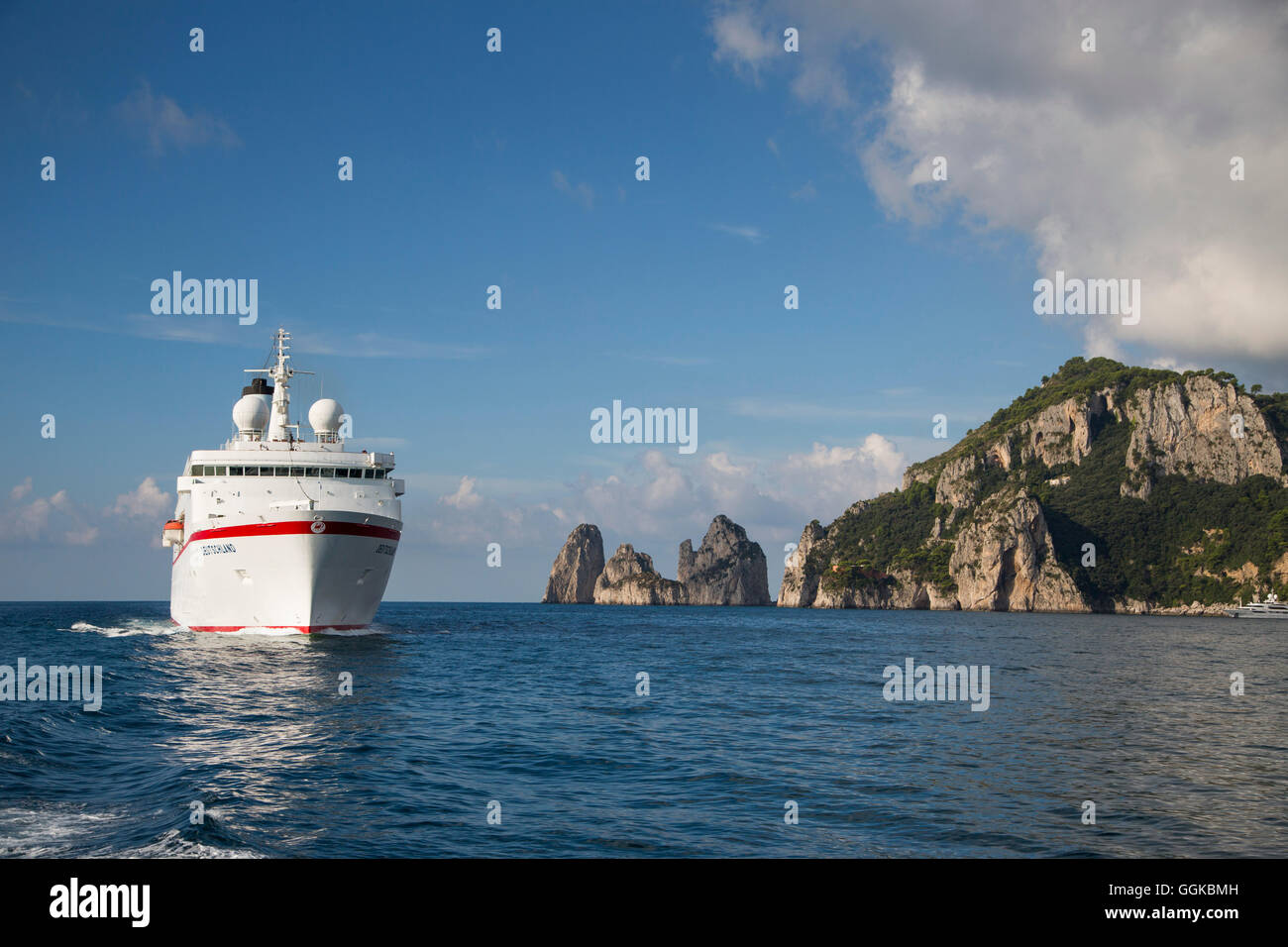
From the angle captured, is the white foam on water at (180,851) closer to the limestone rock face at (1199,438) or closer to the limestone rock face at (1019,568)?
the limestone rock face at (1019,568)

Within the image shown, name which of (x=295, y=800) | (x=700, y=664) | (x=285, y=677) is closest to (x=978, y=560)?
(x=700, y=664)

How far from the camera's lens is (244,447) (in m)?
56.6

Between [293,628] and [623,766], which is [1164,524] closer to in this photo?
[293,628]

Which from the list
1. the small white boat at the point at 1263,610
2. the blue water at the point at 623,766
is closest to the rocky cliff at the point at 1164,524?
the small white boat at the point at 1263,610

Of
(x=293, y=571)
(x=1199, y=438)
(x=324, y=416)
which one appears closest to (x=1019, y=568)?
(x=1199, y=438)

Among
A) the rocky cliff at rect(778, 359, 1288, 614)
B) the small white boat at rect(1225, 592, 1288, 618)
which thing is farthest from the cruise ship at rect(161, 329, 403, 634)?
the rocky cliff at rect(778, 359, 1288, 614)

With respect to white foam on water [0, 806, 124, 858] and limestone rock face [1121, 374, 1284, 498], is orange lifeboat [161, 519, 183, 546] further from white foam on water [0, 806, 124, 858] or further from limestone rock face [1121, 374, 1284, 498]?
limestone rock face [1121, 374, 1284, 498]

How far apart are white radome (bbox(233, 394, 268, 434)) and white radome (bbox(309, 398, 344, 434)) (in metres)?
5.43

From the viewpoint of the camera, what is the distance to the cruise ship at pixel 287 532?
48.9 metres

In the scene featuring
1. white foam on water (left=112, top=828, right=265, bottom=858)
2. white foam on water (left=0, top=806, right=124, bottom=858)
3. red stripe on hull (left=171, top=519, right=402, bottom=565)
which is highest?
red stripe on hull (left=171, top=519, right=402, bottom=565)

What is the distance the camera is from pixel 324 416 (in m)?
61.2

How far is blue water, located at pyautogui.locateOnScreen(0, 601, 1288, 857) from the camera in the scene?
580 inches

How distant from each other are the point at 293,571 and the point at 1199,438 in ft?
655
